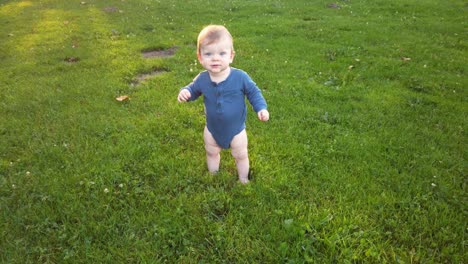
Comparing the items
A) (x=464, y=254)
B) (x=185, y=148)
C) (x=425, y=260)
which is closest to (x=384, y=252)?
(x=425, y=260)

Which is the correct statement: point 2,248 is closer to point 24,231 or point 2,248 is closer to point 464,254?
point 24,231

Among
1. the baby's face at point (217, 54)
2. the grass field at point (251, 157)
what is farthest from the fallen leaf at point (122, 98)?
the baby's face at point (217, 54)

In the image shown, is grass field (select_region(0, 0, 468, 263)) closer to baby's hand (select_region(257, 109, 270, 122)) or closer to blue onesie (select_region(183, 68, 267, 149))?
blue onesie (select_region(183, 68, 267, 149))

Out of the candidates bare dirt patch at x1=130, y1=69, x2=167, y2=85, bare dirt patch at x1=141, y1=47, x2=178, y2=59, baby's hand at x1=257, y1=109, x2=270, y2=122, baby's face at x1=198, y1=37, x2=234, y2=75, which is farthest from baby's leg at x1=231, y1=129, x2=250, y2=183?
bare dirt patch at x1=141, y1=47, x2=178, y2=59

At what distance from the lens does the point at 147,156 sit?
5301mm

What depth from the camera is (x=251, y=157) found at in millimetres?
5207

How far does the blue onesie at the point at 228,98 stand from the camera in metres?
4.15

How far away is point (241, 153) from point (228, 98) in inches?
31.3

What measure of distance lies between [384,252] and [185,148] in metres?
3.22

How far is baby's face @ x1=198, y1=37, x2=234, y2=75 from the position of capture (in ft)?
12.6

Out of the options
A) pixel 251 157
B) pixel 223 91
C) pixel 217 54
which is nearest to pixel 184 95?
pixel 223 91

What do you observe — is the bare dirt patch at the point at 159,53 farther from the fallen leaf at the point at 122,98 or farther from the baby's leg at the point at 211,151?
the baby's leg at the point at 211,151

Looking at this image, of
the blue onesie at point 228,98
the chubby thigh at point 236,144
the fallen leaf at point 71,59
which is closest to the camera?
the blue onesie at point 228,98

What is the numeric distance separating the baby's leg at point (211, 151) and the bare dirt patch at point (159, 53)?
219 inches
